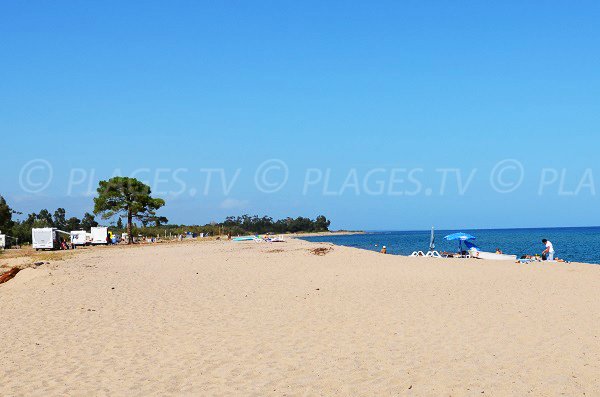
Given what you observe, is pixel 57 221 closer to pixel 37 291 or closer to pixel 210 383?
pixel 37 291

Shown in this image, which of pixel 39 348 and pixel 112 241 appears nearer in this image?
pixel 39 348

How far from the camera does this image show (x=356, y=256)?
2878cm

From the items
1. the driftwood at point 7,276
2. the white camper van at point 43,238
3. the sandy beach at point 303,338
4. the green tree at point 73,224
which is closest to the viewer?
the sandy beach at point 303,338

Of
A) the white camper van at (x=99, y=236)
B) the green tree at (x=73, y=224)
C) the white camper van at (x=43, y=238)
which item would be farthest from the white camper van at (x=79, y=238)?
the green tree at (x=73, y=224)

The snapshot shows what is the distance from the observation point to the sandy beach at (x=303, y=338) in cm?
645

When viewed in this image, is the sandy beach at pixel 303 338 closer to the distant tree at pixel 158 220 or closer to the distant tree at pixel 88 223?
the distant tree at pixel 158 220

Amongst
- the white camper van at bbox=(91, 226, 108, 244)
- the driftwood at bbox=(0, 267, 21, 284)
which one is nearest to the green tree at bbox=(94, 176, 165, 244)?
the white camper van at bbox=(91, 226, 108, 244)

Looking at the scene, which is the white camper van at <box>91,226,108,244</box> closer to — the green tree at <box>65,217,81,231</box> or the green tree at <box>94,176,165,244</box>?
the green tree at <box>94,176,165,244</box>

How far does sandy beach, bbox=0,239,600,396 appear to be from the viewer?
6449 millimetres

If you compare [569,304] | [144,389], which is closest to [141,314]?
[144,389]

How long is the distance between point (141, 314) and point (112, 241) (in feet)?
182

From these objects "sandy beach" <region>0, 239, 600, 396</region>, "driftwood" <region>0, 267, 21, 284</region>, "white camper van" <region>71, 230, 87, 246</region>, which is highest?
"white camper van" <region>71, 230, 87, 246</region>

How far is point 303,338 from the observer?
8930mm

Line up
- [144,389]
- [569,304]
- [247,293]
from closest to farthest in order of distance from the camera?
[144,389]
[569,304]
[247,293]
